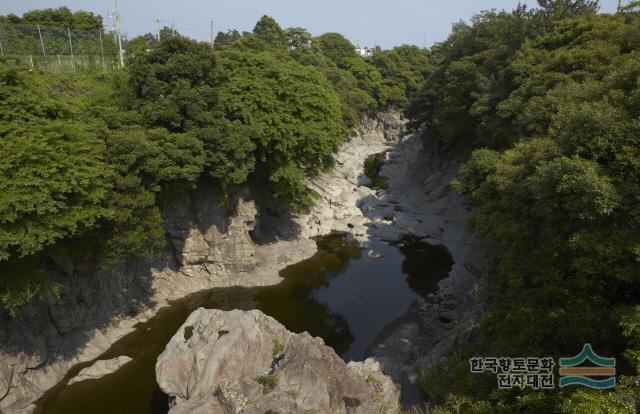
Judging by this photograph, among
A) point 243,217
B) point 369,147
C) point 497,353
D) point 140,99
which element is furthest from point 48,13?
point 497,353

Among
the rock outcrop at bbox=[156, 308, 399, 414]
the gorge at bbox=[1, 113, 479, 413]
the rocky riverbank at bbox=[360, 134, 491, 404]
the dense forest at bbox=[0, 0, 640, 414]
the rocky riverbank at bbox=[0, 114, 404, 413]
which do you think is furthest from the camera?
the rocky riverbank at bbox=[360, 134, 491, 404]

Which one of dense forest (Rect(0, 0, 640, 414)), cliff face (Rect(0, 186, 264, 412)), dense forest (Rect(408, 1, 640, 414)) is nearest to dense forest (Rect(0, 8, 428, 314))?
dense forest (Rect(0, 0, 640, 414))

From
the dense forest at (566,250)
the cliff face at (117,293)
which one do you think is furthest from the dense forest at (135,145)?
the dense forest at (566,250)

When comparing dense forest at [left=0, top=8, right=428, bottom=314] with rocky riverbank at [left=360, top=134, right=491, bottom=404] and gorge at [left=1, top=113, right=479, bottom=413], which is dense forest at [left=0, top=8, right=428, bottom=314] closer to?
gorge at [left=1, top=113, right=479, bottom=413]

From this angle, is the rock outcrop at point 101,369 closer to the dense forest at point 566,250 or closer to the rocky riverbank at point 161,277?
the rocky riverbank at point 161,277

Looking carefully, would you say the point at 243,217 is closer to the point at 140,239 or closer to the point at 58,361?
the point at 140,239

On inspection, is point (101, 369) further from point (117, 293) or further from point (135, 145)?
point (135, 145)
